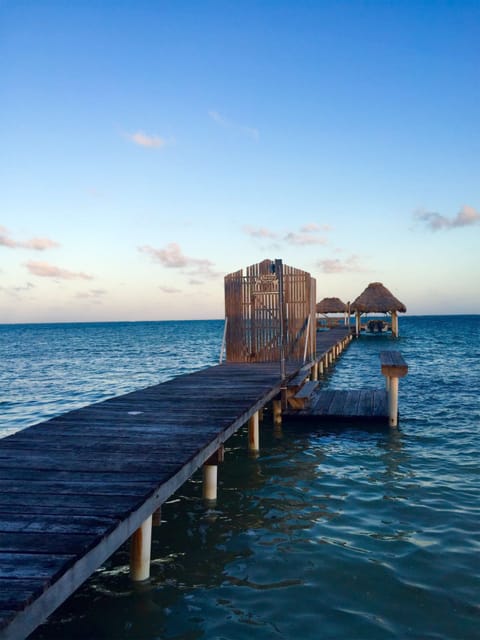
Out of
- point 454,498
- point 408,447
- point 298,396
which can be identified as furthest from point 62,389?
point 454,498

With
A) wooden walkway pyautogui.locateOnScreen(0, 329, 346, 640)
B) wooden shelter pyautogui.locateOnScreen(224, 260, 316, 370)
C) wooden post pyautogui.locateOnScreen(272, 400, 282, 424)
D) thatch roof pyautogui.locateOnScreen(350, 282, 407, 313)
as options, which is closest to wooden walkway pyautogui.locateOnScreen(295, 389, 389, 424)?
wooden post pyautogui.locateOnScreen(272, 400, 282, 424)

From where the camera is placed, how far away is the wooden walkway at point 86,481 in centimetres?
288

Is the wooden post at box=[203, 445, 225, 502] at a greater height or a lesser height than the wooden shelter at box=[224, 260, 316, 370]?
lesser

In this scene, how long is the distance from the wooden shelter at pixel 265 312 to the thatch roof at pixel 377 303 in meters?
33.6

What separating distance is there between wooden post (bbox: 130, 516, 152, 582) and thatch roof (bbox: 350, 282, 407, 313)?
1714 inches

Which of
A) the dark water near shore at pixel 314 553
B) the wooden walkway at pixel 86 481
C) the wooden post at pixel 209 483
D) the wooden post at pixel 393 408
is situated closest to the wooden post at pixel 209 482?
the wooden post at pixel 209 483

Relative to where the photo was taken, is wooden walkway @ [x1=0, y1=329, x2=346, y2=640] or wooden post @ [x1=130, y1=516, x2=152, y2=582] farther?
wooden post @ [x1=130, y1=516, x2=152, y2=582]

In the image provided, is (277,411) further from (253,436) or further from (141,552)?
(141,552)

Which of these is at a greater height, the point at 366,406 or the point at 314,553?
the point at 366,406

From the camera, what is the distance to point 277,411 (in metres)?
11.7

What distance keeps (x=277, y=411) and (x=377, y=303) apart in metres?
37.2

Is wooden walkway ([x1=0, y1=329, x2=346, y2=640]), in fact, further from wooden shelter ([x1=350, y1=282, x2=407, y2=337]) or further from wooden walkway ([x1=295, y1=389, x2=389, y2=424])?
wooden shelter ([x1=350, y1=282, x2=407, y2=337])

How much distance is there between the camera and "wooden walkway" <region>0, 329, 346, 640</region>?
288cm

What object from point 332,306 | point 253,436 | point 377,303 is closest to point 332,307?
point 332,306
